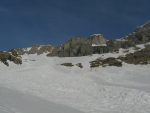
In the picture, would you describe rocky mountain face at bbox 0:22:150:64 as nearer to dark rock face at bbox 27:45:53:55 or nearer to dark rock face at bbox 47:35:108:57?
dark rock face at bbox 47:35:108:57

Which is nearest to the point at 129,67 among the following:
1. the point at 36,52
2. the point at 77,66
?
the point at 77,66

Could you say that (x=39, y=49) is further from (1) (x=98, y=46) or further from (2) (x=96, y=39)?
(1) (x=98, y=46)

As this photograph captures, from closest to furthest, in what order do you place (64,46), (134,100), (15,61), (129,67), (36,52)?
(134,100)
(15,61)
(129,67)
(64,46)
(36,52)

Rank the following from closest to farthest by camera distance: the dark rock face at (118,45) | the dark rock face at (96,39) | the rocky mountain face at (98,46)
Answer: the dark rock face at (118,45) < the rocky mountain face at (98,46) < the dark rock face at (96,39)

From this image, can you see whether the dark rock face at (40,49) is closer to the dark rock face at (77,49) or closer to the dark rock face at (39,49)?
the dark rock face at (39,49)

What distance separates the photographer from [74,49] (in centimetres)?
12069

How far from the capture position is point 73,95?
27.9 metres

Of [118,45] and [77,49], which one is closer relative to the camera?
[118,45]

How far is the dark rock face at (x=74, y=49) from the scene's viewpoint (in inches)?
4513

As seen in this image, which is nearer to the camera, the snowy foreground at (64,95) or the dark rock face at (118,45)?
the snowy foreground at (64,95)

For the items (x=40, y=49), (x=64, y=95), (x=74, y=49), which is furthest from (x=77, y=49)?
(x=64, y=95)

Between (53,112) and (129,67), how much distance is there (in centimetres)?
5370

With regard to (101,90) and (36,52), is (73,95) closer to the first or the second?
(101,90)

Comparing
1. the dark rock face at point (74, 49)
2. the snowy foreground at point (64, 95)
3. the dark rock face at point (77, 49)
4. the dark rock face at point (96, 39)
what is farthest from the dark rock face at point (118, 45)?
the snowy foreground at point (64, 95)
